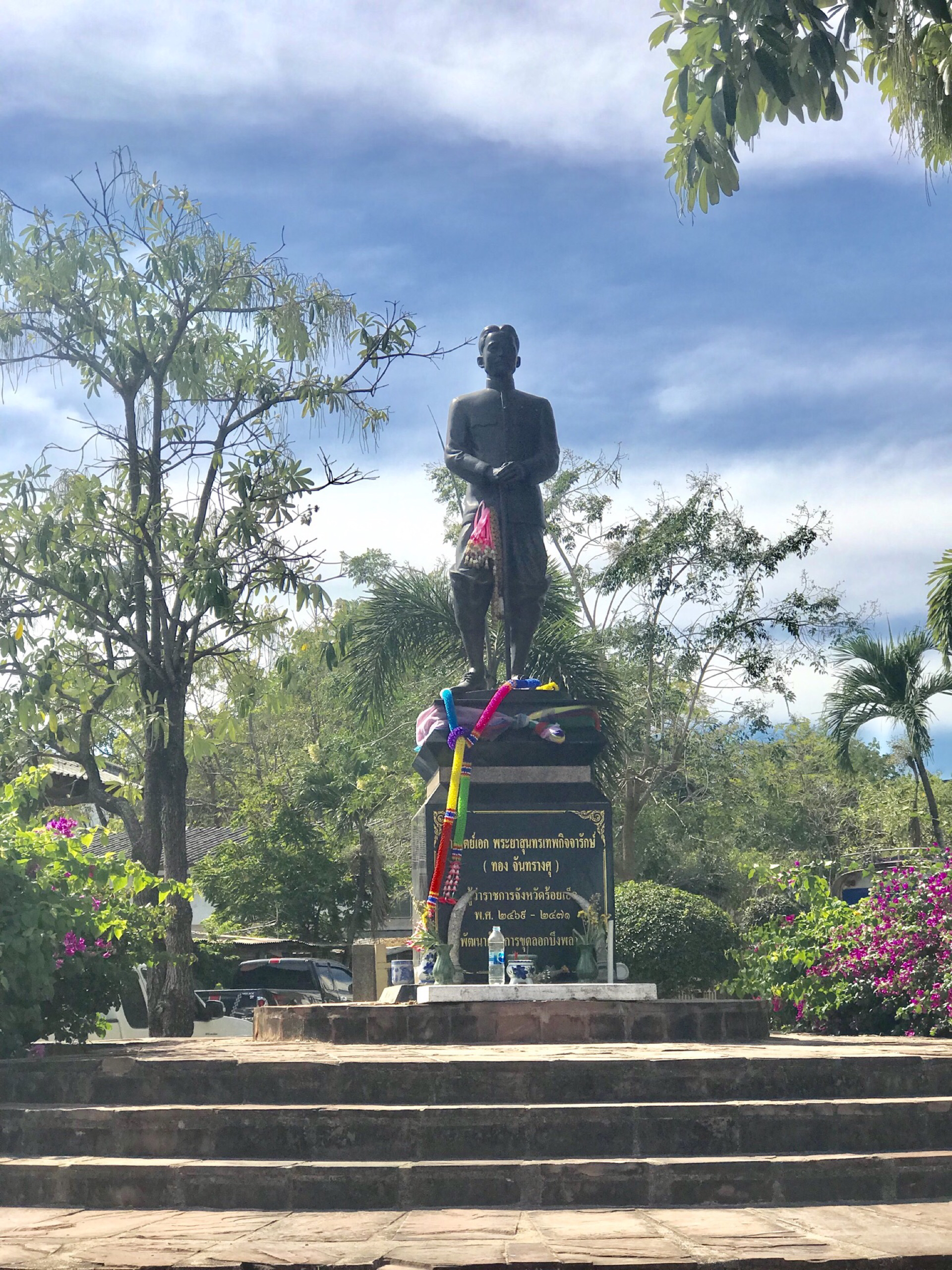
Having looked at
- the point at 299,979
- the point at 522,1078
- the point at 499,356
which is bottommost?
the point at 522,1078

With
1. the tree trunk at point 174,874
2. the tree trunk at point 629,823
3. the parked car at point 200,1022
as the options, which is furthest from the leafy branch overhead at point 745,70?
the tree trunk at point 629,823

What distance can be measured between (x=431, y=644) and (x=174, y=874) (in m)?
6.68

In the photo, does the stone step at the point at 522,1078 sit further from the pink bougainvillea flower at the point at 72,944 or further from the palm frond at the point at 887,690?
the palm frond at the point at 887,690

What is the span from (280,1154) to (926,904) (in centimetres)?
610

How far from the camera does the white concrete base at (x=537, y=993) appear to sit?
8461 mm

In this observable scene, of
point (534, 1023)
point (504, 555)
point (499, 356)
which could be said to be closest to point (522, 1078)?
point (534, 1023)

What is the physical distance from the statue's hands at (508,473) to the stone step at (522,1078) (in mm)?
4693

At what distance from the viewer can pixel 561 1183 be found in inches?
225

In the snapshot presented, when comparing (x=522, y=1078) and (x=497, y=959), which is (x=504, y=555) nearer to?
(x=497, y=959)

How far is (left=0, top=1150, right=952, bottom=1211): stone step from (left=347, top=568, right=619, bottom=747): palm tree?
1221 centimetres

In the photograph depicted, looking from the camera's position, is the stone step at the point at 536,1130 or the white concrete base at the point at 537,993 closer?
the stone step at the point at 536,1130

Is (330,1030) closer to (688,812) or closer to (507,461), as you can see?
(507,461)

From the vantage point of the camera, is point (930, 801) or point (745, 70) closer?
point (745, 70)

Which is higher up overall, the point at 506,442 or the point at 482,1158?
the point at 506,442
